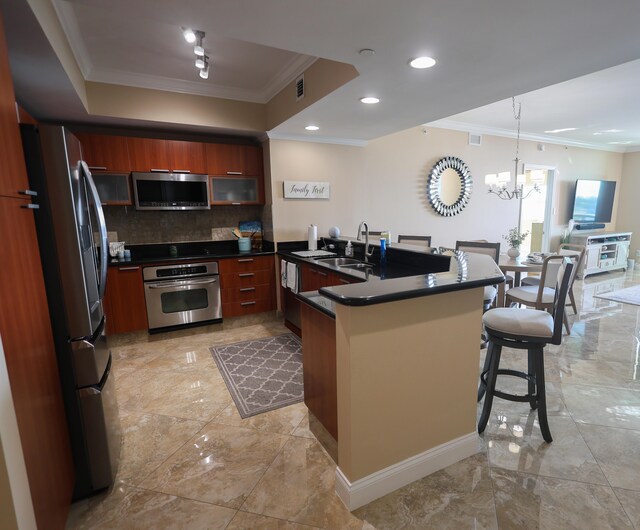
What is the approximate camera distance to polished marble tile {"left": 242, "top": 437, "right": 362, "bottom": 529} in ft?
5.08

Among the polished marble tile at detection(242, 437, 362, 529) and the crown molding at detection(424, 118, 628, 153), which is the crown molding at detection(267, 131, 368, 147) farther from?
the polished marble tile at detection(242, 437, 362, 529)

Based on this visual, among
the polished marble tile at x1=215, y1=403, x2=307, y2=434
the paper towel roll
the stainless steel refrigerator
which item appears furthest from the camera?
the paper towel roll

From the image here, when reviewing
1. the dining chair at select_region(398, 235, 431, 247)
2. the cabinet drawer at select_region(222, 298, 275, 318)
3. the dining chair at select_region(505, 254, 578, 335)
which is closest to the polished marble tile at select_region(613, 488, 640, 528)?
the dining chair at select_region(505, 254, 578, 335)

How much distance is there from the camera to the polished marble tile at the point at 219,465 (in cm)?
172

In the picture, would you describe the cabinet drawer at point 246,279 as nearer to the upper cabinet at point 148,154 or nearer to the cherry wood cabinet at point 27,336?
the upper cabinet at point 148,154

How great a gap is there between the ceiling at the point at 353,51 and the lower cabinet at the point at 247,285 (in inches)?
63.4

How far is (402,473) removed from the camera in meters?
1.70

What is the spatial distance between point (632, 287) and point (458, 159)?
380 centimetres

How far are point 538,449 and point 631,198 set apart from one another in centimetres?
853

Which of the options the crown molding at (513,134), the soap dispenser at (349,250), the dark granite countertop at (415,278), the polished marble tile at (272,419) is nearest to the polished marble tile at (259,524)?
the polished marble tile at (272,419)

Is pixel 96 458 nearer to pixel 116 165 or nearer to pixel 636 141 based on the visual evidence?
pixel 116 165

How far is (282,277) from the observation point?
13.3ft

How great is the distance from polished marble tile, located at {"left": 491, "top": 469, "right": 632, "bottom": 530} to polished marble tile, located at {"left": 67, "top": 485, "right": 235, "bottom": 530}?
1.32 metres

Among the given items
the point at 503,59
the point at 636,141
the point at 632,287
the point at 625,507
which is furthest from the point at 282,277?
the point at 636,141
